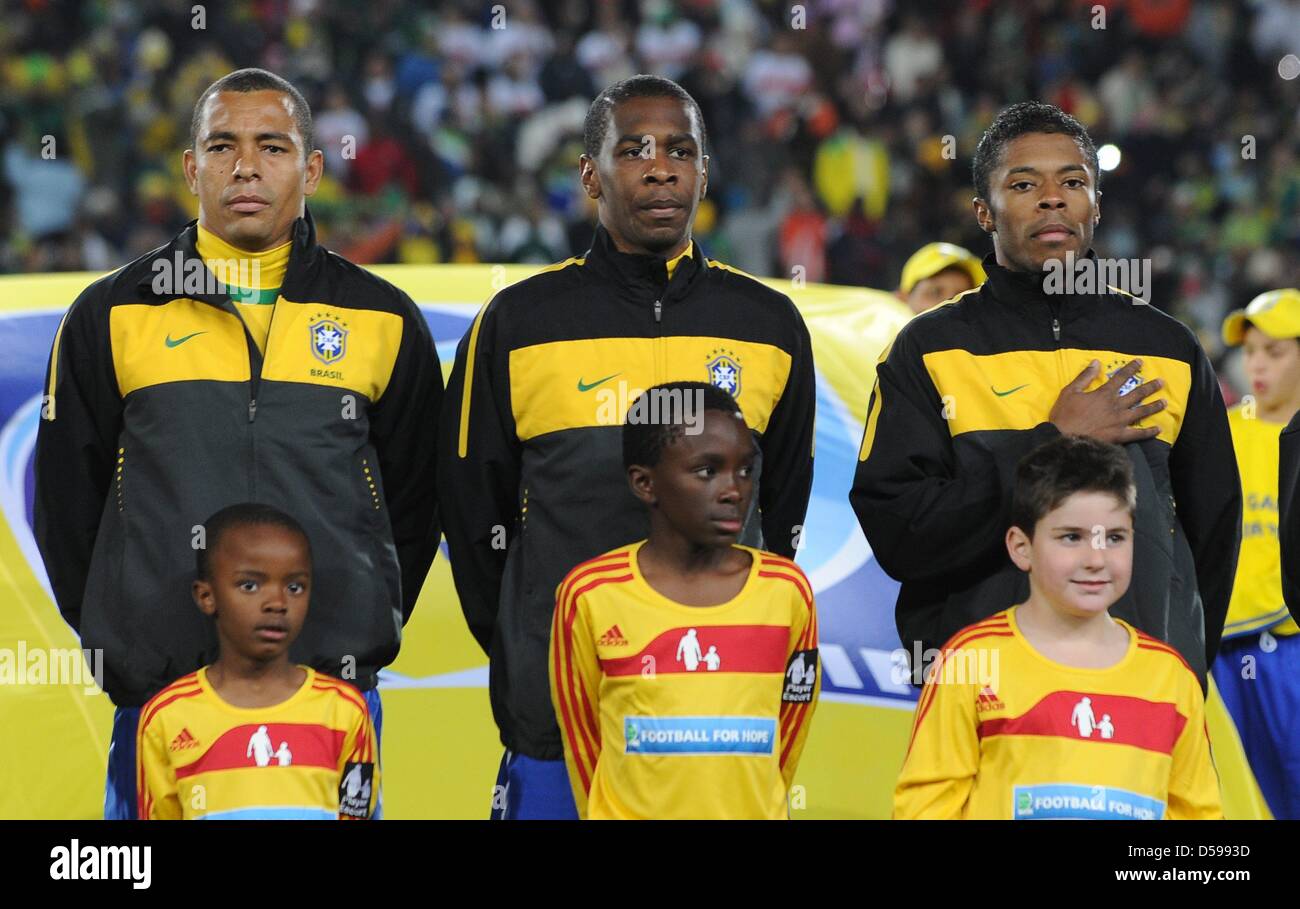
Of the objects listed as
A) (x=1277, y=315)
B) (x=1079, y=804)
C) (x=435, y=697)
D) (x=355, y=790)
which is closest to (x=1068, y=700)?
(x=1079, y=804)

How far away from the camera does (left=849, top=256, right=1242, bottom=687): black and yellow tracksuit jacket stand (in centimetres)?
356

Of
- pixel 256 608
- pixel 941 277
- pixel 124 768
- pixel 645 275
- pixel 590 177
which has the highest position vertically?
pixel 941 277

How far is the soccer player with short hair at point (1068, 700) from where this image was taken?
326cm

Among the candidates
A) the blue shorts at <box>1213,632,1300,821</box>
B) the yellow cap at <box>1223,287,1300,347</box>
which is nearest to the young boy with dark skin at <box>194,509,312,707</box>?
the blue shorts at <box>1213,632,1300,821</box>

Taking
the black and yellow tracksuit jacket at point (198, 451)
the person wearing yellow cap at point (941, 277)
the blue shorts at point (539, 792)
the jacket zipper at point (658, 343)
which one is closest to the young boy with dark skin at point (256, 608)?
the black and yellow tracksuit jacket at point (198, 451)

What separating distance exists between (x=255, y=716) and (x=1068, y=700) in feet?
4.72

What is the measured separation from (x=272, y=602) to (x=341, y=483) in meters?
0.31

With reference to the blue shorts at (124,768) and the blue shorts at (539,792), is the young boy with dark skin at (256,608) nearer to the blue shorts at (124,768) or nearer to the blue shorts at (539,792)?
the blue shorts at (124,768)

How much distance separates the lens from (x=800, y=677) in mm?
3486

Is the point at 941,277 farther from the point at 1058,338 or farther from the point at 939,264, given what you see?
the point at 1058,338

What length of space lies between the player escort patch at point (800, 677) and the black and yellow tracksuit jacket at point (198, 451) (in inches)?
31.6

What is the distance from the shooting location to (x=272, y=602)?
3.49 m

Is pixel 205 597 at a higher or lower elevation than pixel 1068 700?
higher
